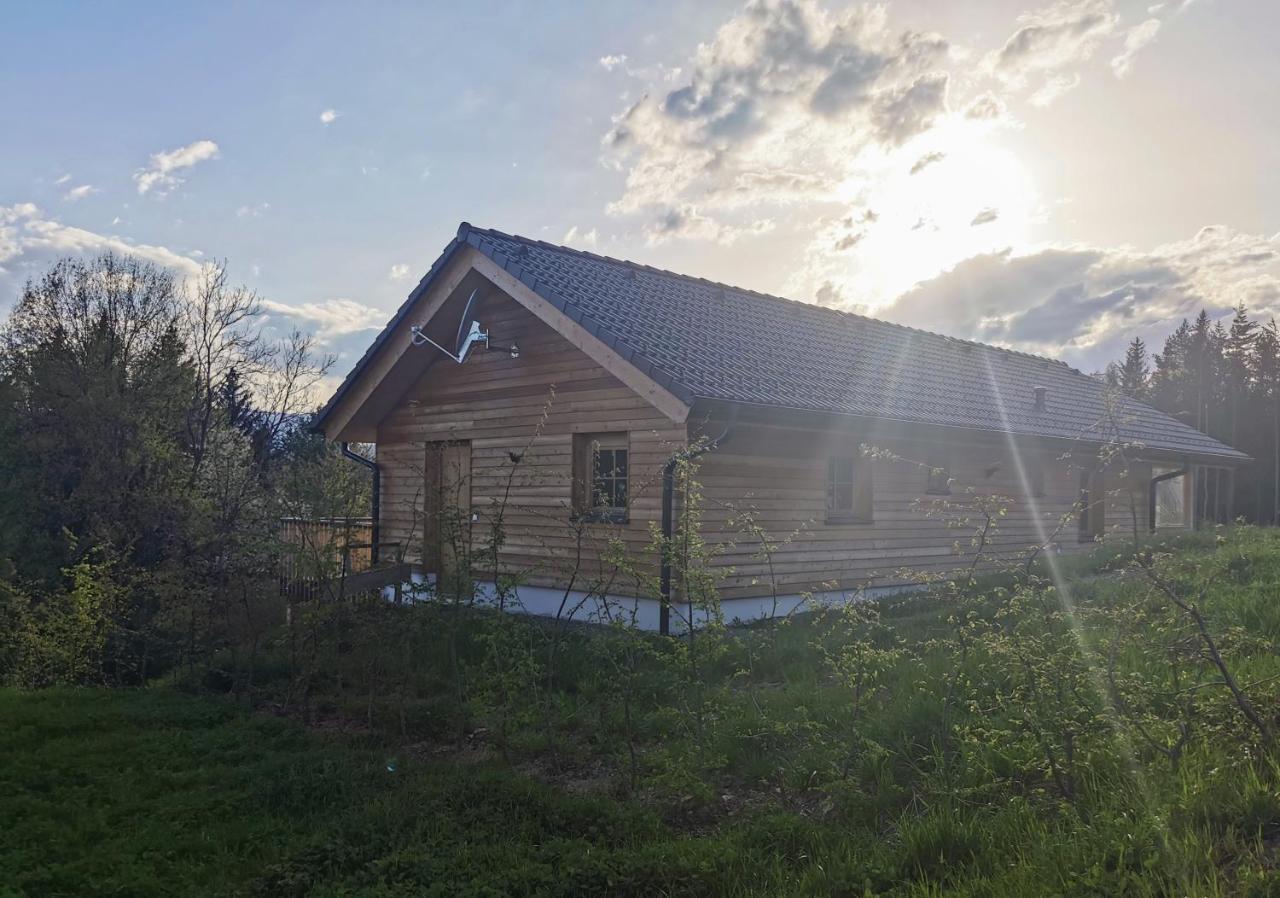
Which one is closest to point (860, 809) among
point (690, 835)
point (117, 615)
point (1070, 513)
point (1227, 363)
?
point (690, 835)

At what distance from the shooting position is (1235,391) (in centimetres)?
4556

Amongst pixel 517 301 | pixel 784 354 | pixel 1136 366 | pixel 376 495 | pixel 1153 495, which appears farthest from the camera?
pixel 1136 366

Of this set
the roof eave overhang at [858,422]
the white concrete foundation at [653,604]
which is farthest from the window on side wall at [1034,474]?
the white concrete foundation at [653,604]

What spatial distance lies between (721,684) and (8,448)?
671 inches

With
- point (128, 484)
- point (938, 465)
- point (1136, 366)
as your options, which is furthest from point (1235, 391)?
point (128, 484)

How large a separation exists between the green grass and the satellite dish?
583cm

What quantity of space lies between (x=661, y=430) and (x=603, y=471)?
4.50 feet

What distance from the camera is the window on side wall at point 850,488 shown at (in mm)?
12320

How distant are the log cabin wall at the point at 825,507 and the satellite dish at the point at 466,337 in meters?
3.90

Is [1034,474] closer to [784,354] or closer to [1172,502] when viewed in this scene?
[784,354]

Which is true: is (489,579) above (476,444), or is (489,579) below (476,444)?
below

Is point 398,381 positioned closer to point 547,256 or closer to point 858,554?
point 547,256

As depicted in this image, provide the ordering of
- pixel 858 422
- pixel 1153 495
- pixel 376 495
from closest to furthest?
pixel 858 422 → pixel 376 495 → pixel 1153 495

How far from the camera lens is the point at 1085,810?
3891 mm
